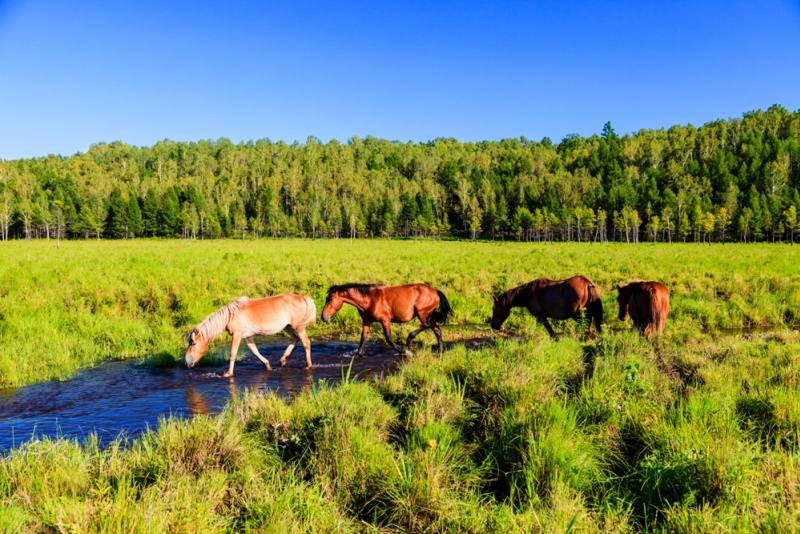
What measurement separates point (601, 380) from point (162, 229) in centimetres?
13131

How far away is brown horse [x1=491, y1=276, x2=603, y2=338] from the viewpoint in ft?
39.1

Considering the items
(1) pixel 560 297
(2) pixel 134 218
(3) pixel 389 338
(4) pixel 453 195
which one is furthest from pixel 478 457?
(4) pixel 453 195

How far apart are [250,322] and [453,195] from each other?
152058 mm

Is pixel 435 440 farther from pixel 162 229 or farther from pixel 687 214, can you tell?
pixel 162 229

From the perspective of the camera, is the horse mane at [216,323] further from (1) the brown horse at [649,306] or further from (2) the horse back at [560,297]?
(1) the brown horse at [649,306]

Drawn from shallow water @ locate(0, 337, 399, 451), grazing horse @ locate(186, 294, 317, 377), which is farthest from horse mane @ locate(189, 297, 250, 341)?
shallow water @ locate(0, 337, 399, 451)

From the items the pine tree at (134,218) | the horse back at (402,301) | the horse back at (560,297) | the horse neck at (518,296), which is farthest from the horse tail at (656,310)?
the pine tree at (134,218)

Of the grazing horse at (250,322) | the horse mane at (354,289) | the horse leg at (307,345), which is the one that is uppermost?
the horse mane at (354,289)

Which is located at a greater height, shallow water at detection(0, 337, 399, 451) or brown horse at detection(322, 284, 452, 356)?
brown horse at detection(322, 284, 452, 356)

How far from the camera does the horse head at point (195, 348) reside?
32.3 feet

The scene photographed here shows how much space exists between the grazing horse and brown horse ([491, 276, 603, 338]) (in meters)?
5.47

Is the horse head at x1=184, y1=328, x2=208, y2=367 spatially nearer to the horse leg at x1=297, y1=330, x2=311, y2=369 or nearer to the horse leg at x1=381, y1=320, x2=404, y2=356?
the horse leg at x1=297, y1=330, x2=311, y2=369

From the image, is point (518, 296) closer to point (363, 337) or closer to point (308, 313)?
Result: point (363, 337)

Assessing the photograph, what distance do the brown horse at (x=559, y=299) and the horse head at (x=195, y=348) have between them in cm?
743
